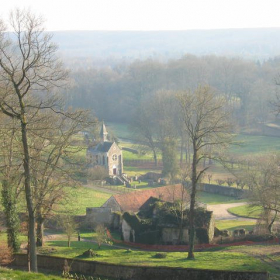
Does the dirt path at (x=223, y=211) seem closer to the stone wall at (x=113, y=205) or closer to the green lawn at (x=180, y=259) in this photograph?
the stone wall at (x=113, y=205)

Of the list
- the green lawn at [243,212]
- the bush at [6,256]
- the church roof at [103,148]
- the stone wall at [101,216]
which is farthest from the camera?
the church roof at [103,148]

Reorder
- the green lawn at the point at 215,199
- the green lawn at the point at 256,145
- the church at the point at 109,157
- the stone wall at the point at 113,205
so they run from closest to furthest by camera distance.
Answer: the stone wall at the point at 113,205
the green lawn at the point at 215,199
the church at the point at 109,157
the green lawn at the point at 256,145

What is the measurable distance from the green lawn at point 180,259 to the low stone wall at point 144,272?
2553 millimetres

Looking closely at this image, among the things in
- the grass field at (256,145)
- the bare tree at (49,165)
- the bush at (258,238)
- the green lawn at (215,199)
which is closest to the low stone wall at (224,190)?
the green lawn at (215,199)

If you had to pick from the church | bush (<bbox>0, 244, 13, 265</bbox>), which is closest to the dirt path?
the church

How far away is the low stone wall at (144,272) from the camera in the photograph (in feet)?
60.6

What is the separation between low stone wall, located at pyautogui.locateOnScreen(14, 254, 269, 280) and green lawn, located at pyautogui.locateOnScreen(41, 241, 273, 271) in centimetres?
255

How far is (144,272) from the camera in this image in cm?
1972

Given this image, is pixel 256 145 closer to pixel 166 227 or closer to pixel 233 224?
pixel 233 224

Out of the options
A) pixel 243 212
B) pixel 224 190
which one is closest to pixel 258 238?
pixel 243 212

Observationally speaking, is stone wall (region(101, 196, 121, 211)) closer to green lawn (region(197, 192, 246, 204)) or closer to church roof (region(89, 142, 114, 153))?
green lawn (region(197, 192, 246, 204))

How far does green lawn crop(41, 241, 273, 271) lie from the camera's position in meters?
22.3

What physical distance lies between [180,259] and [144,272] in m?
5.80

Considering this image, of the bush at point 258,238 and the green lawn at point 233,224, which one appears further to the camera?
the green lawn at point 233,224
